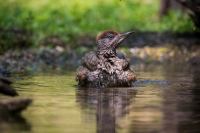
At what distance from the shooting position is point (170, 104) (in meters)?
7.12

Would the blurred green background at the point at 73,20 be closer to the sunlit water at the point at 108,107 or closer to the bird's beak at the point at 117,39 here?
the sunlit water at the point at 108,107

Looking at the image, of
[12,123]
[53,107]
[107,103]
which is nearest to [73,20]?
[107,103]

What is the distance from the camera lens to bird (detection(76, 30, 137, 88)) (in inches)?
343

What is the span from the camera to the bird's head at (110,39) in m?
8.99

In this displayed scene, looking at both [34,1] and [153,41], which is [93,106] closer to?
[153,41]

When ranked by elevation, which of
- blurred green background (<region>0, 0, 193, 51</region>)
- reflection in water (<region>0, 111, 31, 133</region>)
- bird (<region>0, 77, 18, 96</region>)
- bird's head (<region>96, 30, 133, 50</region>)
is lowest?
reflection in water (<region>0, 111, 31, 133</region>)

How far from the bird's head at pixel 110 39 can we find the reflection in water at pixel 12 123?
126 inches

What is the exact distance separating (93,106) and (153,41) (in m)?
10.5

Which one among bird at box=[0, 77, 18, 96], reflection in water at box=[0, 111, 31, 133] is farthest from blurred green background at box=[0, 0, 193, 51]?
reflection in water at box=[0, 111, 31, 133]

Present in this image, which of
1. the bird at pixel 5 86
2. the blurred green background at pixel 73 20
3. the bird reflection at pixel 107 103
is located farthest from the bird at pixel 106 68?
the blurred green background at pixel 73 20

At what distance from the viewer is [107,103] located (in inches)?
282

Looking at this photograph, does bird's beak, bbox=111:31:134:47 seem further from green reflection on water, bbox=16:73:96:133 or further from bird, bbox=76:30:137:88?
green reflection on water, bbox=16:73:96:133

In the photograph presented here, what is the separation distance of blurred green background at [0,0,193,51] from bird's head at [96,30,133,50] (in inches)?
230

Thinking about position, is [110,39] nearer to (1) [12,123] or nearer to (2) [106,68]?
(2) [106,68]
